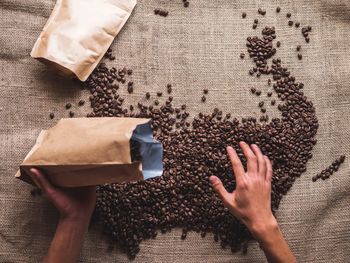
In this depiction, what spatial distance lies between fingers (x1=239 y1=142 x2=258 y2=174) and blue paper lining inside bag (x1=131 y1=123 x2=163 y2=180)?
1.32ft

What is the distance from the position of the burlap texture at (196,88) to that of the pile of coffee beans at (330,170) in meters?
0.02

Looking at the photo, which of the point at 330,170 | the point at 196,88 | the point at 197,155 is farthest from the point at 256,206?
the point at 196,88

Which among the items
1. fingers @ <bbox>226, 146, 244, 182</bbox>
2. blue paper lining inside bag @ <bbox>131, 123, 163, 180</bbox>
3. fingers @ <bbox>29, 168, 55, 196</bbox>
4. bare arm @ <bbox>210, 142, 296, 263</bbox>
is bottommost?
fingers @ <bbox>29, 168, 55, 196</bbox>

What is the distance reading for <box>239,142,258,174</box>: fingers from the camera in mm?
1771

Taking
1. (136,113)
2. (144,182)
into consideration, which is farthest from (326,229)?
(136,113)

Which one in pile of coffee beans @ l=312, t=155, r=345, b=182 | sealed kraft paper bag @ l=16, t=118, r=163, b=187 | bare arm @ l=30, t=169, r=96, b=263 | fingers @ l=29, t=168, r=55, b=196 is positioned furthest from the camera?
pile of coffee beans @ l=312, t=155, r=345, b=182

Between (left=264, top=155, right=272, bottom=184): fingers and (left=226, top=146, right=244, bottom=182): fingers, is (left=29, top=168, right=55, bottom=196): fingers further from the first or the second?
(left=264, top=155, right=272, bottom=184): fingers

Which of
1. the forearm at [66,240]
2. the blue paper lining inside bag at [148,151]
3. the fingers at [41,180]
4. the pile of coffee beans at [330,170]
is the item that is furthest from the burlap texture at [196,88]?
the blue paper lining inside bag at [148,151]

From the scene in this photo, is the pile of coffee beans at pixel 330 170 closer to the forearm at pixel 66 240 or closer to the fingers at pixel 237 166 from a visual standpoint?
the fingers at pixel 237 166

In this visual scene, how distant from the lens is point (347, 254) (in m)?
1.94

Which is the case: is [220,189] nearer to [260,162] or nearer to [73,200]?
[260,162]

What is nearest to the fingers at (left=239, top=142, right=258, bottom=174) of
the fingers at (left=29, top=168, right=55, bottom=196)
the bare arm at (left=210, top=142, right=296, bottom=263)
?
the bare arm at (left=210, top=142, right=296, bottom=263)

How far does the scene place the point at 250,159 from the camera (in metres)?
1.78

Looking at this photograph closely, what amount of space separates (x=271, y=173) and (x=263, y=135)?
0.57 ft
